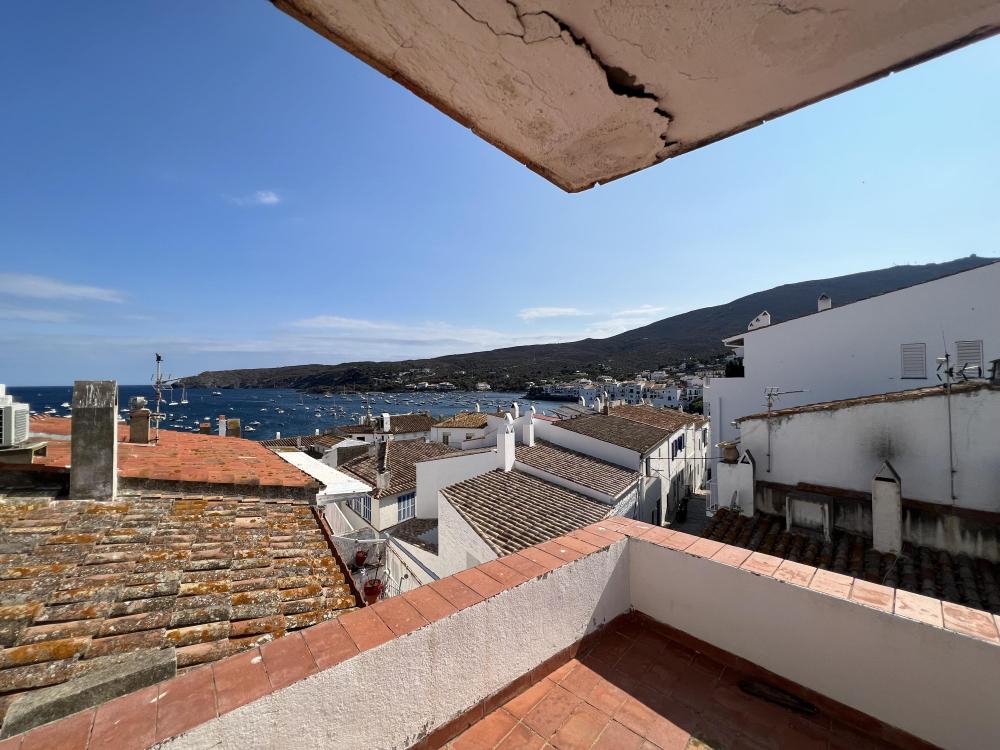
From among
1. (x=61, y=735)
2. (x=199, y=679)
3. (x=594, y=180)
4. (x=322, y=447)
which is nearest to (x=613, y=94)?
(x=594, y=180)

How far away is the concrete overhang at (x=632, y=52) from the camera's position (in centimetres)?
91

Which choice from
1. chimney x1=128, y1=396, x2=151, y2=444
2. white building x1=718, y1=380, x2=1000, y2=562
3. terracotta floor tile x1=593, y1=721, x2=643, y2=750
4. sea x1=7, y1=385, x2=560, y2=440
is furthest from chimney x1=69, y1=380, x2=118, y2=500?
sea x1=7, y1=385, x2=560, y2=440

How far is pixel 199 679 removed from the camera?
1430mm

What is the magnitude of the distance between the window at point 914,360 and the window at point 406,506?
17.4m

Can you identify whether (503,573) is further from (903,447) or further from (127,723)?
(903,447)

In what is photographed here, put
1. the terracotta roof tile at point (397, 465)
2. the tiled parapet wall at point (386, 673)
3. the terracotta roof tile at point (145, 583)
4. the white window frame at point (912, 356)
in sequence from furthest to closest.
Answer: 1. the terracotta roof tile at point (397, 465)
2. the white window frame at point (912, 356)
3. the terracotta roof tile at point (145, 583)
4. the tiled parapet wall at point (386, 673)

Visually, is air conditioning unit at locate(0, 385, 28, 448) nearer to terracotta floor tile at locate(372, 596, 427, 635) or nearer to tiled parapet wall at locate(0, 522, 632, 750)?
tiled parapet wall at locate(0, 522, 632, 750)

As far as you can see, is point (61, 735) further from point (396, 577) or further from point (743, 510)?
point (396, 577)

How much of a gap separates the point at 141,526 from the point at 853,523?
35.4 ft

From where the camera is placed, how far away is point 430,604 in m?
1.90

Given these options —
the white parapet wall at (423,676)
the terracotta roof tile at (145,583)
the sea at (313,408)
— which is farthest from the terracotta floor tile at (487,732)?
the sea at (313,408)

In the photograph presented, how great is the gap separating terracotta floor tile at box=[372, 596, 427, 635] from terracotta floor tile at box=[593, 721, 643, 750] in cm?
104

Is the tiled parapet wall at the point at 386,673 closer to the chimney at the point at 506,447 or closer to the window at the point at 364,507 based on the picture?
the chimney at the point at 506,447

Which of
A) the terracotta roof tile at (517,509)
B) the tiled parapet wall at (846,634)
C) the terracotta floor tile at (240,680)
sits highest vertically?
the terracotta floor tile at (240,680)
